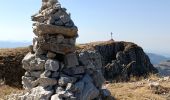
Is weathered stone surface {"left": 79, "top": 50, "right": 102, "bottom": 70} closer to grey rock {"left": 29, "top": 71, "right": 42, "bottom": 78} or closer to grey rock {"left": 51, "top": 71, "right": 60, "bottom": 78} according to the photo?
grey rock {"left": 51, "top": 71, "right": 60, "bottom": 78}

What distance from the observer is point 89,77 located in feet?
56.7

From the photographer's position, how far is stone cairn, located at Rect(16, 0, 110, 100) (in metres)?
16.1

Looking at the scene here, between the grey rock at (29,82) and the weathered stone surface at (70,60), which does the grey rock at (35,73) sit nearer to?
the grey rock at (29,82)

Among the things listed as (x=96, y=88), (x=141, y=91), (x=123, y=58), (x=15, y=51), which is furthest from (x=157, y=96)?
(x=123, y=58)

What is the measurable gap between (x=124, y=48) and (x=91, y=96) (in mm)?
85191

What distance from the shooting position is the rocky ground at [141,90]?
2256 cm

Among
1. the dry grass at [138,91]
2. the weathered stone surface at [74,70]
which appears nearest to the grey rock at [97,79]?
the weathered stone surface at [74,70]

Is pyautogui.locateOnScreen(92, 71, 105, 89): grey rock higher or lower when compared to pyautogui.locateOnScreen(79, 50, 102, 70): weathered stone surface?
lower

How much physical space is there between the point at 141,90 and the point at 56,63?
10.2 meters

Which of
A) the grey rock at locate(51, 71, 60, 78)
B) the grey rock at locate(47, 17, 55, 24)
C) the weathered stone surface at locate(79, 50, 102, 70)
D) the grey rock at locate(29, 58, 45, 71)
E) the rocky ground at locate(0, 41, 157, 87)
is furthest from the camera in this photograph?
the rocky ground at locate(0, 41, 157, 87)

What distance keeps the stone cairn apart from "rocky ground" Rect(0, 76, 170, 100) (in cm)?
468

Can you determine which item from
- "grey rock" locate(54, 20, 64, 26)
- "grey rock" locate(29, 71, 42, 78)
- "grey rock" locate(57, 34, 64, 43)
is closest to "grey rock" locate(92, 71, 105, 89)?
"grey rock" locate(57, 34, 64, 43)

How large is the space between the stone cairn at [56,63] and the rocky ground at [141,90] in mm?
4684

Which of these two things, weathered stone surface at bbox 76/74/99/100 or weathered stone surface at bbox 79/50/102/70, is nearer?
weathered stone surface at bbox 76/74/99/100
